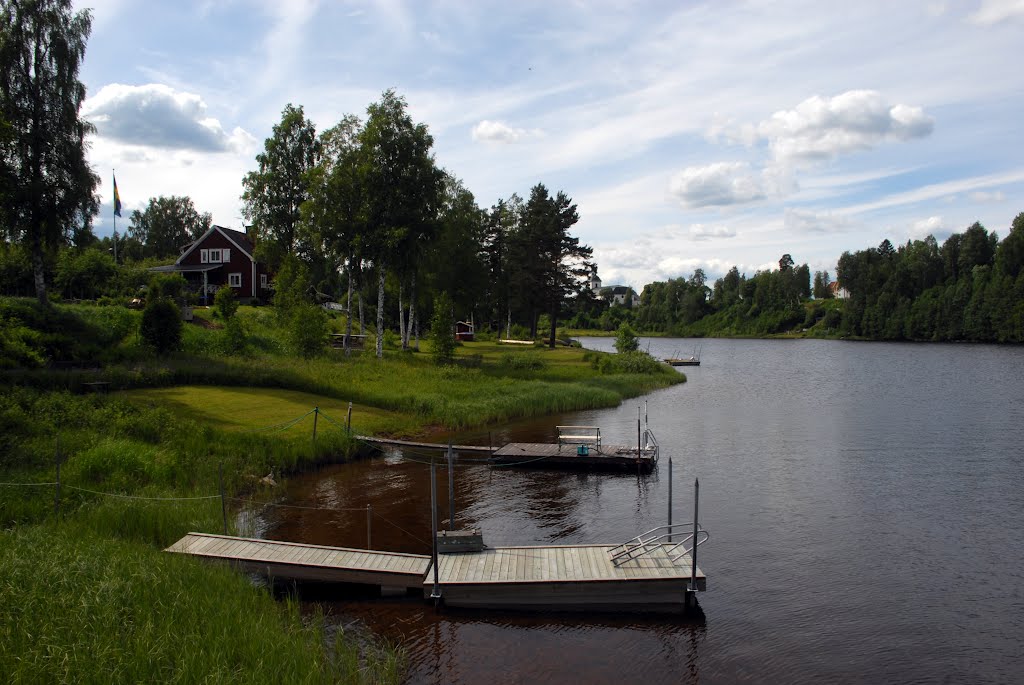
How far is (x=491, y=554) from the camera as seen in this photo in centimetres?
1734

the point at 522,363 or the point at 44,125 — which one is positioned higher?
the point at 44,125

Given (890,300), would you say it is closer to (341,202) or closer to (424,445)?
(341,202)

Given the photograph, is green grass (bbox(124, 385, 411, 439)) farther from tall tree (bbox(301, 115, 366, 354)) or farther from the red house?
the red house

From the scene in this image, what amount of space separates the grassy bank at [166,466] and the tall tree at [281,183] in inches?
632

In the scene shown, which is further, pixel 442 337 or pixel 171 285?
pixel 171 285

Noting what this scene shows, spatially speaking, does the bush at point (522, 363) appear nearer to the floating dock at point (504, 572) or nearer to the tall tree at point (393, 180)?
the tall tree at point (393, 180)

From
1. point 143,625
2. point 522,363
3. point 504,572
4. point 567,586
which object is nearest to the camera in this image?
point 143,625

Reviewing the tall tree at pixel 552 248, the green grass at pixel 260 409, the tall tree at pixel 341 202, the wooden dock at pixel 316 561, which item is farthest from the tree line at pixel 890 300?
the wooden dock at pixel 316 561

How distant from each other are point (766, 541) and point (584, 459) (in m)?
10.0

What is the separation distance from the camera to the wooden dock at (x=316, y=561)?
52.9ft

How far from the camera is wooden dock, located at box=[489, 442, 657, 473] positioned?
29469 mm

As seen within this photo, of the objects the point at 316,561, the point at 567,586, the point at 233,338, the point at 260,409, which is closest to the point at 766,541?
the point at 567,586

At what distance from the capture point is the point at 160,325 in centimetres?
3891

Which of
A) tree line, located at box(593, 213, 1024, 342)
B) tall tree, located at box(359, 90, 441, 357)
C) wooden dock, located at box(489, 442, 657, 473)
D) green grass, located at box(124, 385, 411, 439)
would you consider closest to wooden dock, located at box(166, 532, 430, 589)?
green grass, located at box(124, 385, 411, 439)
